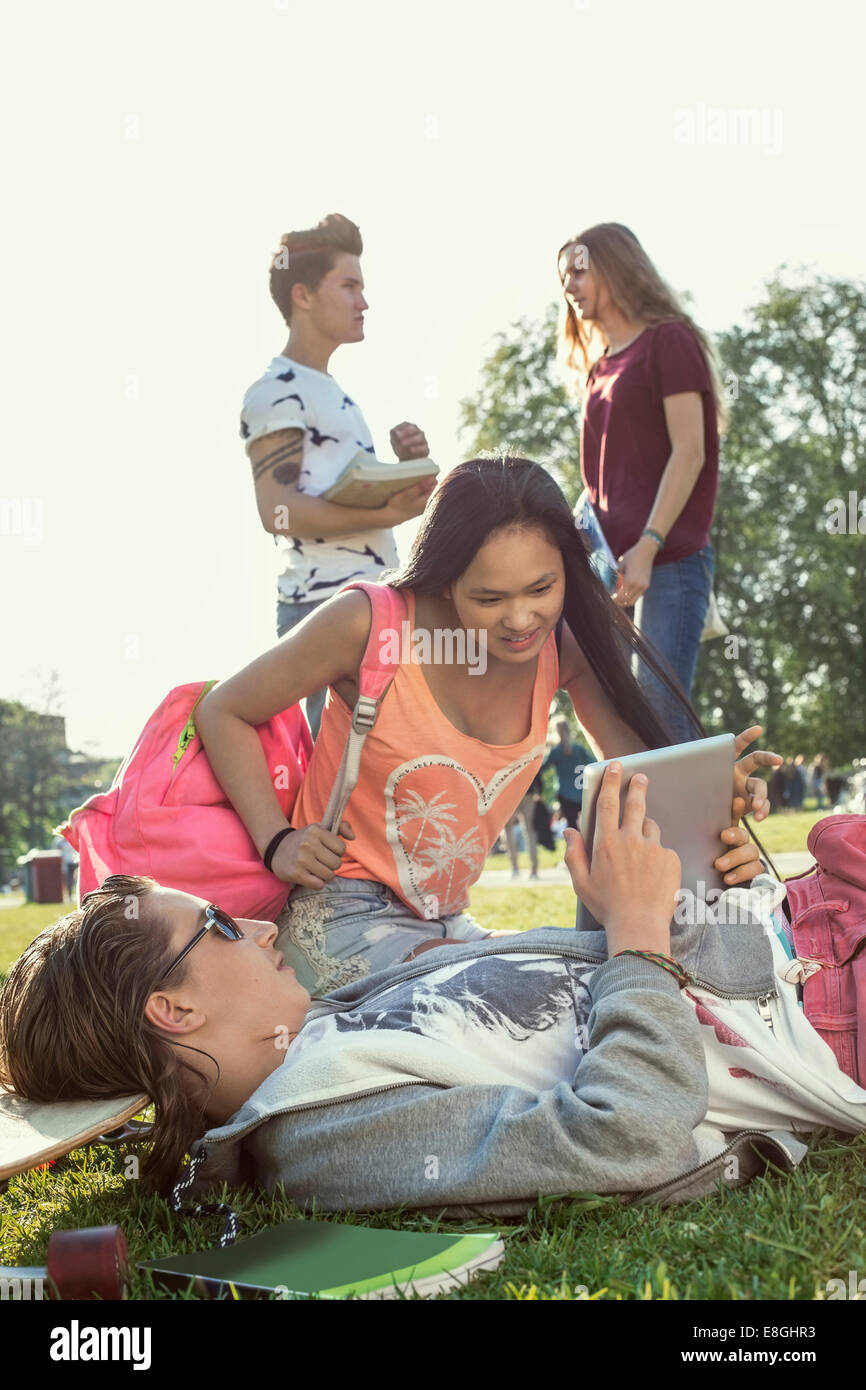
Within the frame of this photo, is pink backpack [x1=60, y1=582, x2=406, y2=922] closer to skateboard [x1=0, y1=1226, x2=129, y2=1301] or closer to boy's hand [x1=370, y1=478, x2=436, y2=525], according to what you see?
boy's hand [x1=370, y1=478, x2=436, y2=525]

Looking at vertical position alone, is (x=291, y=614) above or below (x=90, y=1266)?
above

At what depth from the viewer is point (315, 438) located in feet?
14.8

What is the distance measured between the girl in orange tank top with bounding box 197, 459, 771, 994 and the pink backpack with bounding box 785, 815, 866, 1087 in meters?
0.45

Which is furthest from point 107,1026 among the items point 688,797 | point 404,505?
point 404,505

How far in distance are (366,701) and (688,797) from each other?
0.91 metres

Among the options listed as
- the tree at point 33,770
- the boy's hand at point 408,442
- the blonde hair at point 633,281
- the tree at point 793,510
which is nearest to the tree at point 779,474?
the tree at point 793,510

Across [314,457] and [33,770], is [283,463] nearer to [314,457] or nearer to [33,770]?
[314,457]

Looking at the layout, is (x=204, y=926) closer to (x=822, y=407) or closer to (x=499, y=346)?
(x=499, y=346)

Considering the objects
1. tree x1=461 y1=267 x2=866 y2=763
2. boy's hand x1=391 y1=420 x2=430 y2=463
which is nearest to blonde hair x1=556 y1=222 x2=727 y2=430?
boy's hand x1=391 y1=420 x2=430 y2=463

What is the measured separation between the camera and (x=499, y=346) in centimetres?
2917

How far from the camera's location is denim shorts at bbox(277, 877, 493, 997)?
3283 mm

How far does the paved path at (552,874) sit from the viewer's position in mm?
10779
